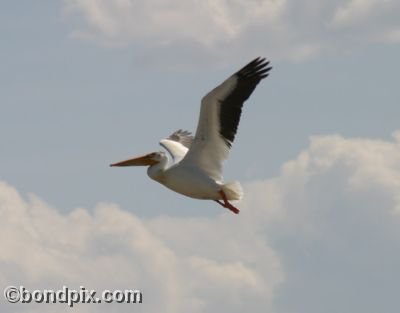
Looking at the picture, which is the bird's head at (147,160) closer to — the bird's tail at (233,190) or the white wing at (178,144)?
the white wing at (178,144)

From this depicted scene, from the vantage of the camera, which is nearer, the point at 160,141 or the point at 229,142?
the point at 229,142

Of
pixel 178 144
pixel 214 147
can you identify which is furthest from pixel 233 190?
pixel 178 144

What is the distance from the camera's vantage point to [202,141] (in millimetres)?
43656

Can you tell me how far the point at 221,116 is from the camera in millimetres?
43375

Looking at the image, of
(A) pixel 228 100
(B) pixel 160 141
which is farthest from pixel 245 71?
(B) pixel 160 141

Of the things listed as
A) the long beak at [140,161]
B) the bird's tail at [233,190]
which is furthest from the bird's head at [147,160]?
the bird's tail at [233,190]

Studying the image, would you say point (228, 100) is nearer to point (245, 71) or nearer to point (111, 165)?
point (245, 71)

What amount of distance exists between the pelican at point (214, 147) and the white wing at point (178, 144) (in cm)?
104

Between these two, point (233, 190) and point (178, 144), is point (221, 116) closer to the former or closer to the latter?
point (233, 190)

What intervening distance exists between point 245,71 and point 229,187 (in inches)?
77.8

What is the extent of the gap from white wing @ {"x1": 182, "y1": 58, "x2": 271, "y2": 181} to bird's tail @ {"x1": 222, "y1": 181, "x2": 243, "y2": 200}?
1.24 ft

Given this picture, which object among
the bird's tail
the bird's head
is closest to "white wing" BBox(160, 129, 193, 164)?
the bird's head

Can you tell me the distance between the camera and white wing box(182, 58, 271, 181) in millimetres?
43281

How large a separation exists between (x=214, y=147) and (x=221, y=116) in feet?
2.09
